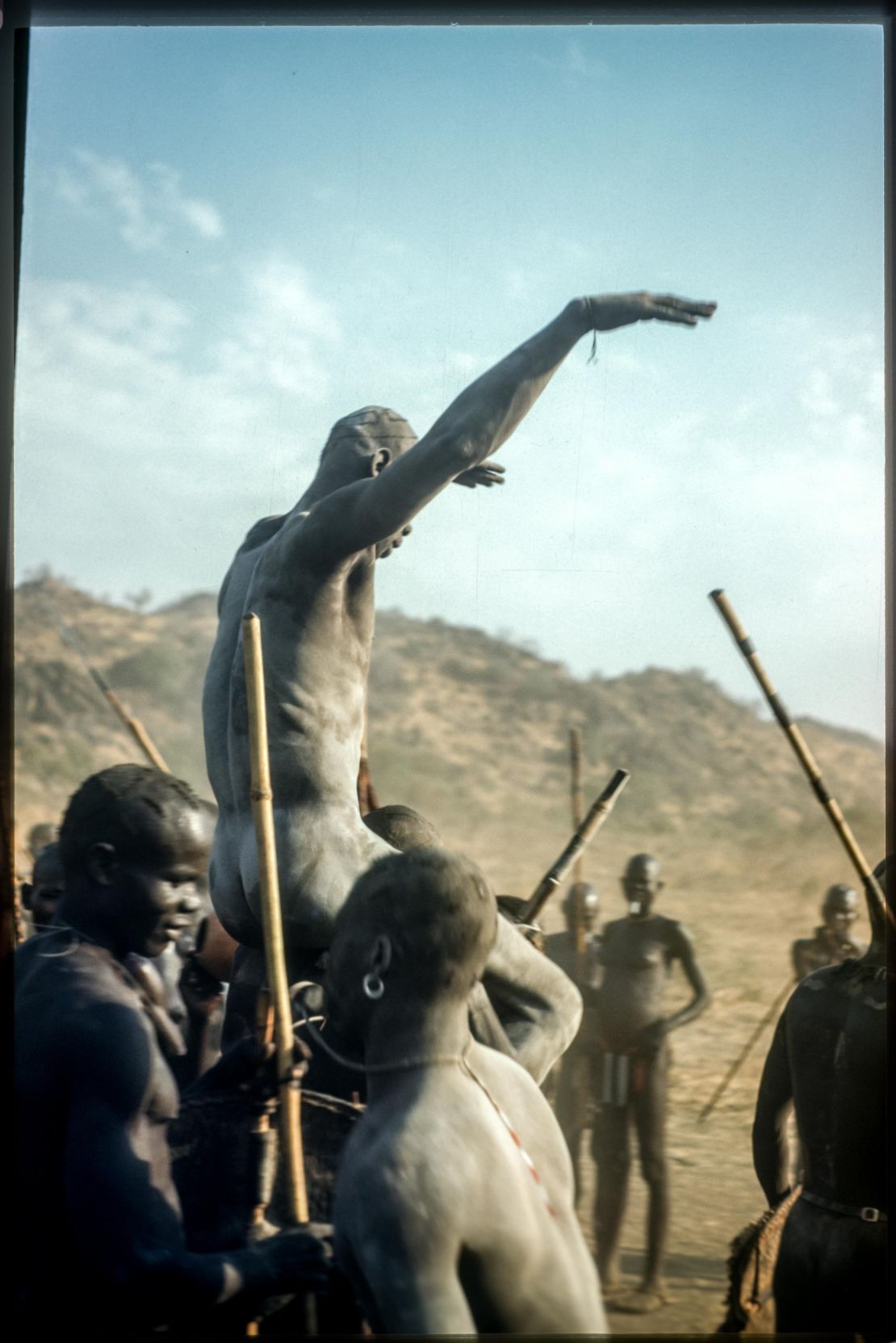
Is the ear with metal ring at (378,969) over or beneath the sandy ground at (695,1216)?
over

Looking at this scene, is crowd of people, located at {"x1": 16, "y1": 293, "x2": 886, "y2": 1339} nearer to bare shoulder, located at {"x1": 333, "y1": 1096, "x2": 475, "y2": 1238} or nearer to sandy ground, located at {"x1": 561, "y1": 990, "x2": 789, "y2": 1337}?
bare shoulder, located at {"x1": 333, "y1": 1096, "x2": 475, "y2": 1238}

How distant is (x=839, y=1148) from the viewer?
3.79 m

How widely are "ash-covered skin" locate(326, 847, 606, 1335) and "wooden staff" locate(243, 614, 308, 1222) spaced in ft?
0.95

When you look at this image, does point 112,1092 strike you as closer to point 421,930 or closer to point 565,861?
point 421,930

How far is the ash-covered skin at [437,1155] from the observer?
2477 millimetres

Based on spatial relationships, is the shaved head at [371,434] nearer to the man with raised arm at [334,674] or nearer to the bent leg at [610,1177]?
the man with raised arm at [334,674]

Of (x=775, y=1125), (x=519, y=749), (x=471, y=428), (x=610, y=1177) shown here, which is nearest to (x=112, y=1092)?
(x=471, y=428)

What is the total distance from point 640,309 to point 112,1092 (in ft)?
7.30

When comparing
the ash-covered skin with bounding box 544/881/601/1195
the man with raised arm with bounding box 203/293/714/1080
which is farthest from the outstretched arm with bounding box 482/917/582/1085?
the ash-covered skin with bounding box 544/881/601/1195

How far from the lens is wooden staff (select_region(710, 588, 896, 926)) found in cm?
368

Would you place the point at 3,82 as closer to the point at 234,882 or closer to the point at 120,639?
the point at 234,882

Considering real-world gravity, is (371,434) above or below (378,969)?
above

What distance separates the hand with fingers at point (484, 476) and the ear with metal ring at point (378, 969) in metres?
1.59

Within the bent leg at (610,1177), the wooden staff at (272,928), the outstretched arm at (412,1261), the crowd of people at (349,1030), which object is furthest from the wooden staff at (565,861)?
the bent leg at (610,1177)
